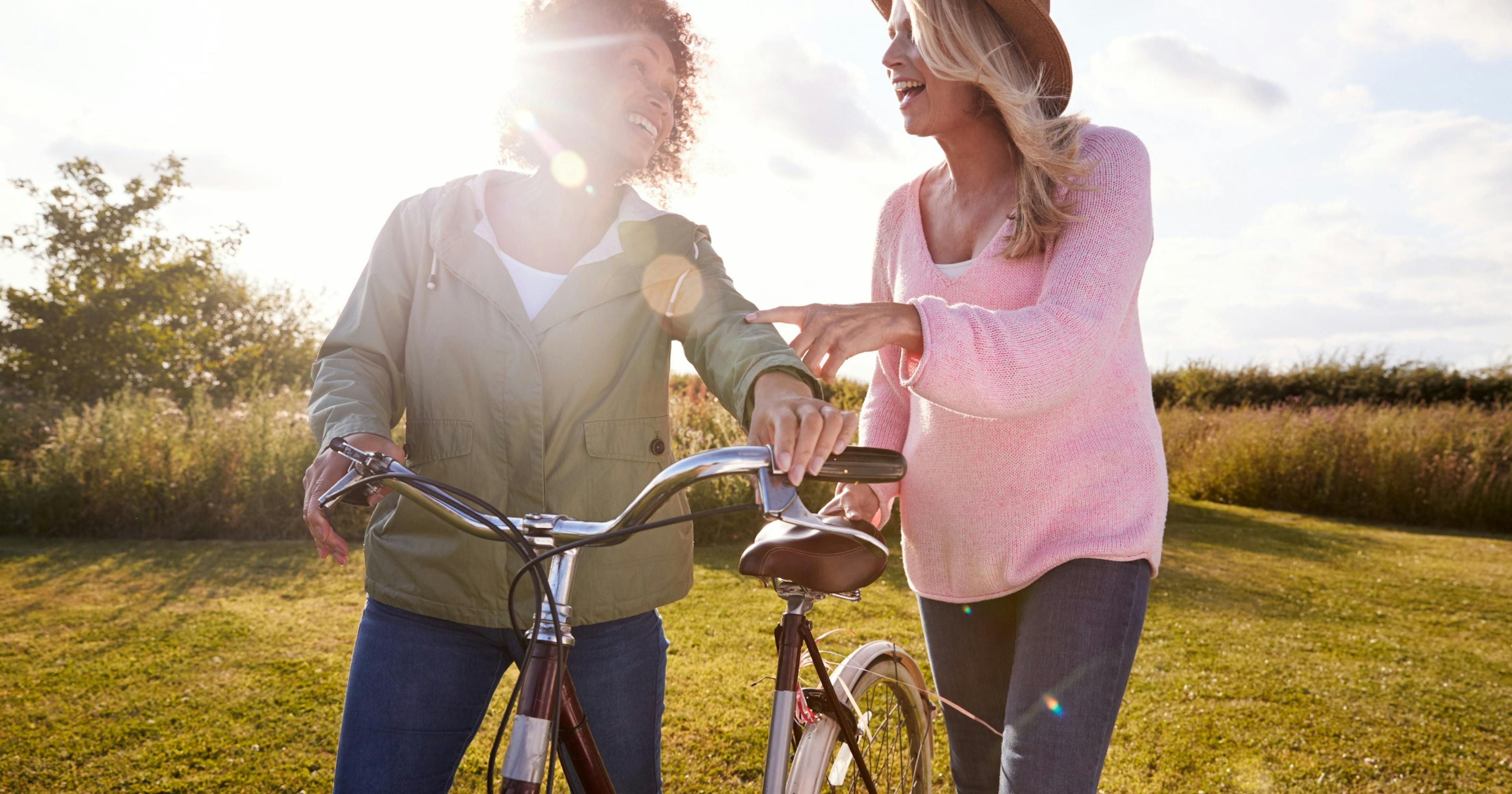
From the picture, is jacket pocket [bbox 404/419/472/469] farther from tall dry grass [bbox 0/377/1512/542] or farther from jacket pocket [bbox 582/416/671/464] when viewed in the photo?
tall dry grass [bbox 0/377/1512/542]

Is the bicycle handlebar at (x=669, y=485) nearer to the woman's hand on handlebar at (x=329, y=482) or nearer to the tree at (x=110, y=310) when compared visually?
the woman's hand on handlebar at (x=329, y=482)

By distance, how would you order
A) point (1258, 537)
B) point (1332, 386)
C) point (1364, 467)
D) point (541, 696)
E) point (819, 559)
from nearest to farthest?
point (541, 696)
point (819, 559)
point (1258, 537)
point (1364, 467)
point (1332, 386)

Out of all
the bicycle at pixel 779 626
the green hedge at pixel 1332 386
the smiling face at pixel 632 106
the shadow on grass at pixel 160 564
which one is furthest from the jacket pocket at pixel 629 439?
the green hedge at pixel 1332 386

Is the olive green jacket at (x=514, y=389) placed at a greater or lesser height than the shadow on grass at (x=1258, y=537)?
greater

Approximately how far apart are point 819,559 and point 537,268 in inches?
32.8

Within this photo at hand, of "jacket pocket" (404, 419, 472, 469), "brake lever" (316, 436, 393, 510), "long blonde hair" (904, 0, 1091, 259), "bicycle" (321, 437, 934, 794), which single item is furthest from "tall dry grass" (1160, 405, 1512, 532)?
"brake lever" (316, 436, 393, 510)

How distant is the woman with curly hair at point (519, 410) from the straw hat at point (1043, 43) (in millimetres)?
783

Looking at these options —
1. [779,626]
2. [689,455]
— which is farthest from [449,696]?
[689,455]

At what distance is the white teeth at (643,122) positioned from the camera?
197cm

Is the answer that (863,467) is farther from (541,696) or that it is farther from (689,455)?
(689,455)

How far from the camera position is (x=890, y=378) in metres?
2.30

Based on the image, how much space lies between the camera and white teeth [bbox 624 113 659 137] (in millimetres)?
1974

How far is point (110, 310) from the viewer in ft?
52.4

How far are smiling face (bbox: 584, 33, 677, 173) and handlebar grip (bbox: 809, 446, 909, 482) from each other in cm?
101
